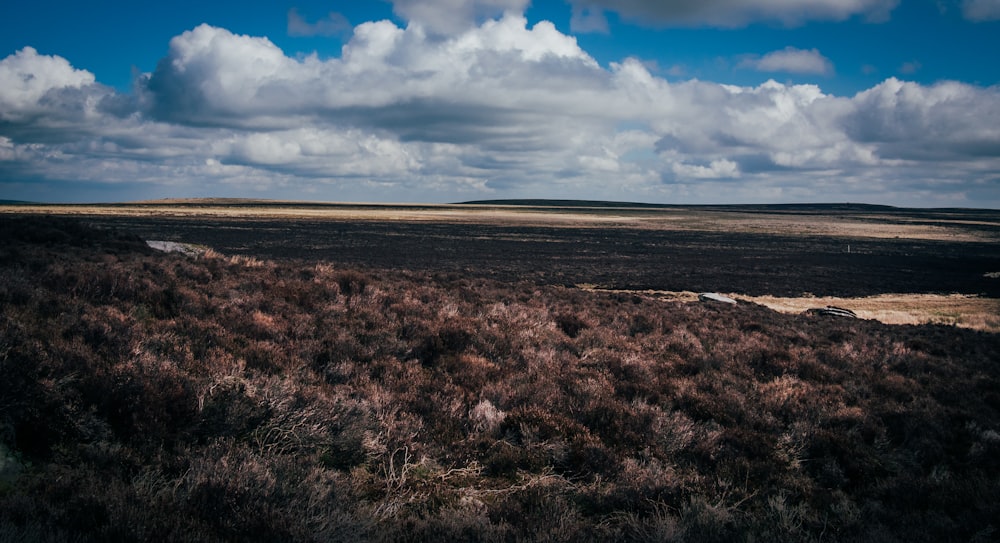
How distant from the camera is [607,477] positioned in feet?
17.4

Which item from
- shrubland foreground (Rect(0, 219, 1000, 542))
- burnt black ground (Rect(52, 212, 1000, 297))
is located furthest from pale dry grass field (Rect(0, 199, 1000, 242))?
shrubland foreground (Rect(0, 219, 1000, 542))

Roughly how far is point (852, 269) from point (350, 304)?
53.9 meters

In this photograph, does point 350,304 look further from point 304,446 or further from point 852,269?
point 852,269

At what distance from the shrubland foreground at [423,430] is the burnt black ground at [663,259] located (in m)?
24.9

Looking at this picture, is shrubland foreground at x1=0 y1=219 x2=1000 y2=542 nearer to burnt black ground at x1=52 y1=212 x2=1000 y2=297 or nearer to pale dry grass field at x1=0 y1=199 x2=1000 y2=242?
burnt black ground at x1=52 y1=212 x2=1000 y2=297

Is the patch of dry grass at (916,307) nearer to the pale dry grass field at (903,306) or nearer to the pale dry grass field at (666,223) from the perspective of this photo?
the pale dry grass field at (903,306)

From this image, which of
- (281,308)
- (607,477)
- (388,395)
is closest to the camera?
(607,477)

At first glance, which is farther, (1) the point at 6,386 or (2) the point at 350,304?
(2) the point at 350,304

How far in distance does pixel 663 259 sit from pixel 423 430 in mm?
54200

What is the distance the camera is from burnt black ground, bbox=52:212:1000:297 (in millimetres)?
39562

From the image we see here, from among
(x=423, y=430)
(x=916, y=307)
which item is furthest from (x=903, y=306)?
(x=423, y=430)

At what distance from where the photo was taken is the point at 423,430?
5777mm

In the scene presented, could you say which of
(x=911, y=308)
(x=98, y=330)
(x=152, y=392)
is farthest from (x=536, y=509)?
(x=911, y=308)

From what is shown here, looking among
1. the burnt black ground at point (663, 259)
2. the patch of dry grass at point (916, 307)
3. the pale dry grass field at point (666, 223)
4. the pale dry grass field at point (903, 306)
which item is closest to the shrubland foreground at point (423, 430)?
the patch of dry grass at point (916, 307)
